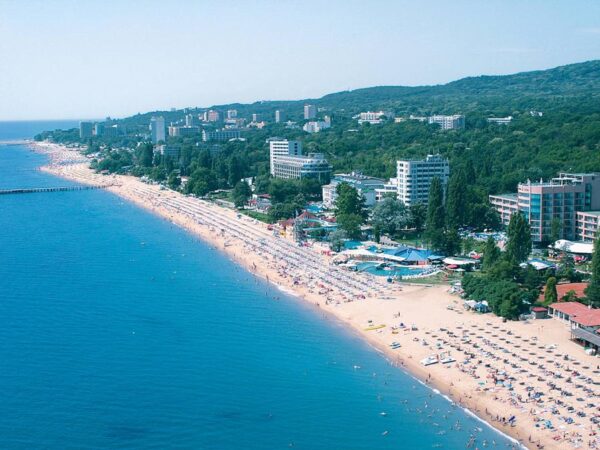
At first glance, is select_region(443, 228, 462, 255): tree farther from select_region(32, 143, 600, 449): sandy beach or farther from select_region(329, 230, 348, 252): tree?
select_region(329, 230, 348, 252): tree

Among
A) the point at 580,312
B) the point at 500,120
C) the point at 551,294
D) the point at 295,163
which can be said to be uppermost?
the point at 500,120

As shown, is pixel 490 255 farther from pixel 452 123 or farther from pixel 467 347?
pixel 452 123

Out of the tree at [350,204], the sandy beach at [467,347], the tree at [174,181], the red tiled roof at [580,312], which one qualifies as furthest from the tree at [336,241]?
the tree at [174,181]

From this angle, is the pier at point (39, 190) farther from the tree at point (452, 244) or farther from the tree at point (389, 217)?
the tree at point (452, 244)

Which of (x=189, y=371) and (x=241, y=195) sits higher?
(x=241, y=195)

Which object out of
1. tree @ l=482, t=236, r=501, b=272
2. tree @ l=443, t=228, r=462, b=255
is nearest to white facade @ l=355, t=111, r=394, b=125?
tree @ l=443, t=228, r=462, b=255

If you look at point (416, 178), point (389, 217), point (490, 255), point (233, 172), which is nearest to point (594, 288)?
point (490, 255)

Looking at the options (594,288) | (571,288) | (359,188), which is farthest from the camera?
(359,188)
